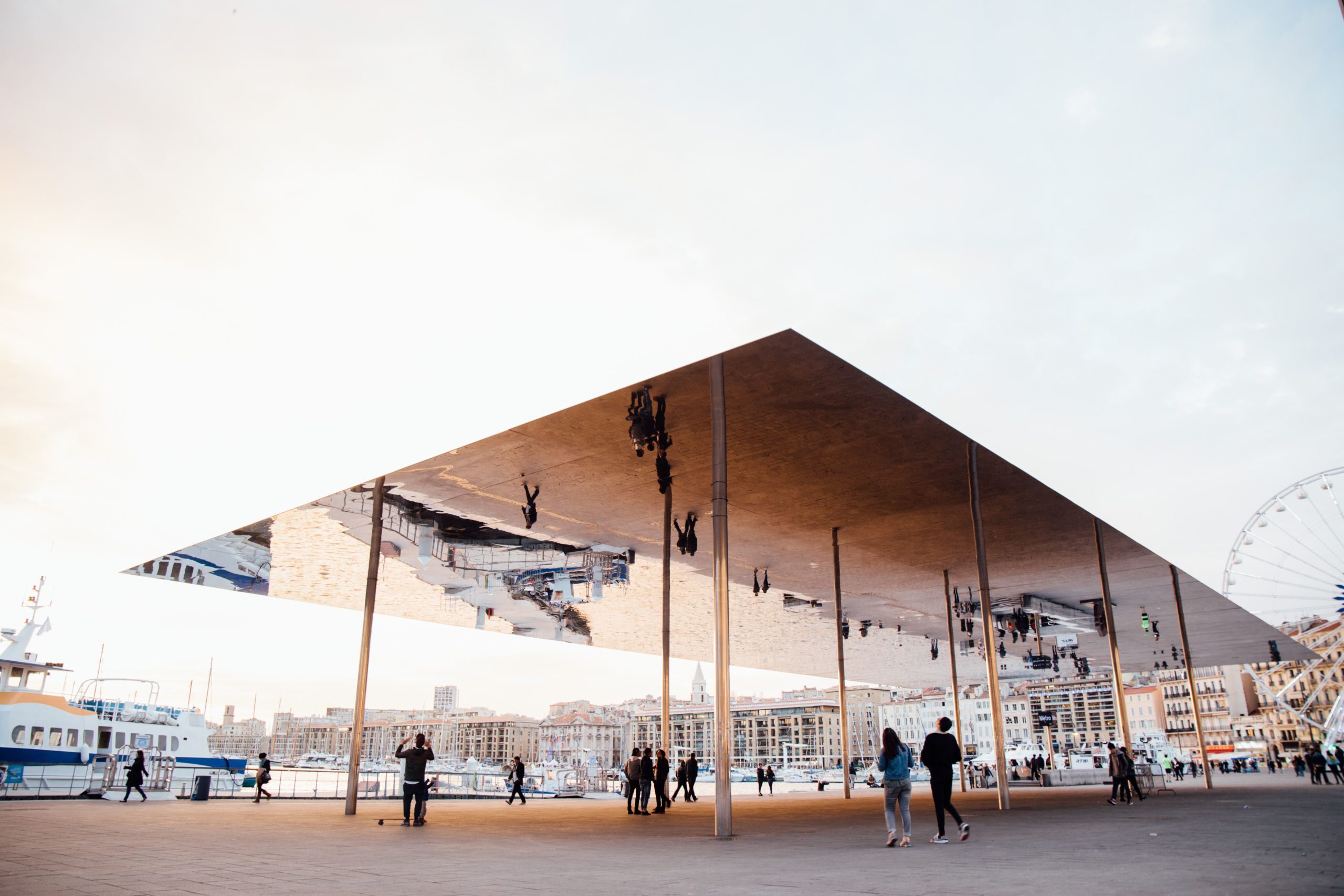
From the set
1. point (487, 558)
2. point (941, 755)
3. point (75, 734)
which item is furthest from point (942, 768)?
point (75, 734)

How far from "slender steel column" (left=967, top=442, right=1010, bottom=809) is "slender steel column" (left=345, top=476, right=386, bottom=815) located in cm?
1134

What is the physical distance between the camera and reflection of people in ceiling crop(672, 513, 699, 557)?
1828 centimetres

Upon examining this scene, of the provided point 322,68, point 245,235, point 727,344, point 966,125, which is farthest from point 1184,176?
point 245,235

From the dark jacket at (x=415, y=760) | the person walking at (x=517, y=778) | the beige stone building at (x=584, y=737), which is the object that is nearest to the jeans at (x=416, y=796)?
the dark jacket at (x=415, y=760)

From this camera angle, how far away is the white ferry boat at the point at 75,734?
23.8 m

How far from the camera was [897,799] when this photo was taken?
29.9 feet

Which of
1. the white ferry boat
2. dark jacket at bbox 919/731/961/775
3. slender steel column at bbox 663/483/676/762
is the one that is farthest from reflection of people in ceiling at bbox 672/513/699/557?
the white ferry boat

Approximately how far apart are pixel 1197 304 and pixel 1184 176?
8.04ft

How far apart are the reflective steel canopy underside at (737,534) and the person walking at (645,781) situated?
559 centimetres

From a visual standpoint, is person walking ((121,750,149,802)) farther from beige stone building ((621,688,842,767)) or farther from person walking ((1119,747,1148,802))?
beige stone building ((621,688,842,767))

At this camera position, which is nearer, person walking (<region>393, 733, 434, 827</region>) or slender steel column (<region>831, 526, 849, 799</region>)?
person walking (<region>393, 733, 434, 827</region>)

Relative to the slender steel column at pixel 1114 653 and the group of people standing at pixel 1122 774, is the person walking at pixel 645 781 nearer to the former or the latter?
the group of people standing at pixel 1122 774

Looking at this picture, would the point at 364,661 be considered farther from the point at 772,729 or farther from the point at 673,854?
the point at 772,729

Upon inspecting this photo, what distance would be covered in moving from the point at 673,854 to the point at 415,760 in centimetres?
580
